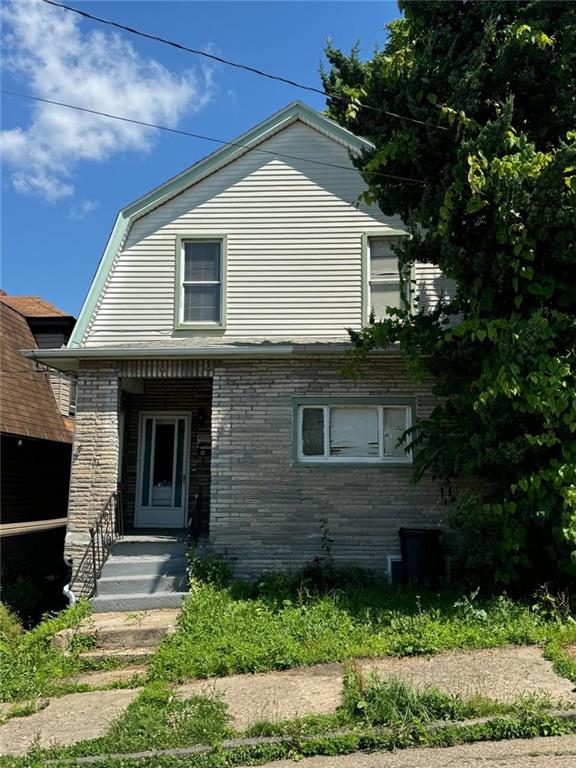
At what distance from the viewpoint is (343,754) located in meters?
4.62

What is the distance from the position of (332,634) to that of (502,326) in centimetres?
395

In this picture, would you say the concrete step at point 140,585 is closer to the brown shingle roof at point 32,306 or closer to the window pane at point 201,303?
the window pane at point 201,303

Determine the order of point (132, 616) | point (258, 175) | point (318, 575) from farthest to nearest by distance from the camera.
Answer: point (258, 175) → point (318, 575) → point (132, 616)

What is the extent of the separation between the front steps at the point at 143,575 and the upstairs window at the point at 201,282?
3.66m

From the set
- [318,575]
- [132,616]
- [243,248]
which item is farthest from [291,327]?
[132,616]

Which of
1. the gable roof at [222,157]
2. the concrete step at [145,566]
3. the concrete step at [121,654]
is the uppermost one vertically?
the gable roof at [222,157]

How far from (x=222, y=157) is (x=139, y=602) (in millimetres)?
7466

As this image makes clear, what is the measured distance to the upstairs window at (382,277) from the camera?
Answer: 1069 centimetres

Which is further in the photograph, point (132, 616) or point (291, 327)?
point (291, 327)

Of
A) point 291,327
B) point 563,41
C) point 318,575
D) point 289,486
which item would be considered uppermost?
point 563,41

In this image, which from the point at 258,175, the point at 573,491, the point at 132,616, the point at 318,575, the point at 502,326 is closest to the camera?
the point at 573,491

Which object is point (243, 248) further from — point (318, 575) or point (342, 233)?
point (318, 575)

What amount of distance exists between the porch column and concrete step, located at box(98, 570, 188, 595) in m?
0.83

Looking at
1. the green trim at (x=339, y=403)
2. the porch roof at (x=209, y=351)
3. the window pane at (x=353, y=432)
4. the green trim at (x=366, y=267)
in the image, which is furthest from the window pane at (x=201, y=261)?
the window pane at (x=353, y=432)
